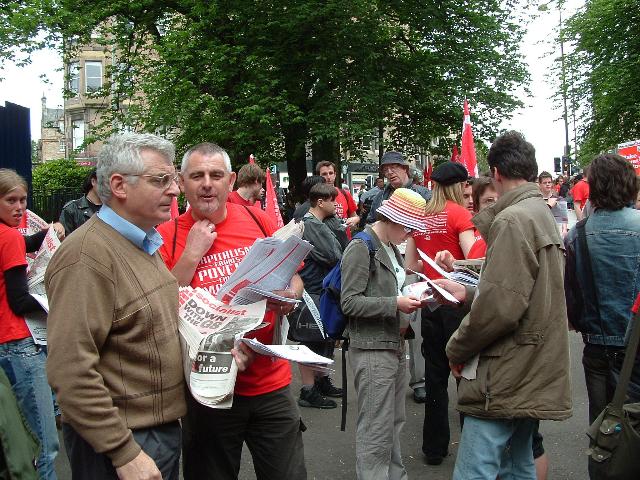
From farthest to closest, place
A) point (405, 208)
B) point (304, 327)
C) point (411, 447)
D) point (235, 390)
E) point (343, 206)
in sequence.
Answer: point (343, 206) → point (304, 327) → point (411, 447) → point (405, 208) → point (235, 390)

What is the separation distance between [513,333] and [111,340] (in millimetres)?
1745

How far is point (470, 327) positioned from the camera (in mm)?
3086

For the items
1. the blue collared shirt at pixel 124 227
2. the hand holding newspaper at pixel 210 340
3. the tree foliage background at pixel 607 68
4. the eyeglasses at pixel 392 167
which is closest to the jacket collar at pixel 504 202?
the hand holding newspaper at pixel 210 340

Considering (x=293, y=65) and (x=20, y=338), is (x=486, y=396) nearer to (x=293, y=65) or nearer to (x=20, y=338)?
(x=20, y=338)

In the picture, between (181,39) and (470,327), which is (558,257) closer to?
(470,327)

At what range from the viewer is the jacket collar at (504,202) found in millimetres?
3168

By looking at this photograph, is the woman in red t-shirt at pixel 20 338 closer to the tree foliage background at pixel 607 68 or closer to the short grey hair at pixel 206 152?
the short grey hair at pixel 206 152

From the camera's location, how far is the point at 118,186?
7.95ft

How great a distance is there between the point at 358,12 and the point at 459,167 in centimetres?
1338

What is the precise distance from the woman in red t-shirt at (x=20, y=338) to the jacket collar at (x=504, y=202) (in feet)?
8.31

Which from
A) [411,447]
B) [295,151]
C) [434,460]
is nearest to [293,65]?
[295,151]

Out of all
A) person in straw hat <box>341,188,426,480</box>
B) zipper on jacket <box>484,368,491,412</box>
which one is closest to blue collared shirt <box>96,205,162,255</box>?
zipper on jacket <box>484,368,491,412</box>

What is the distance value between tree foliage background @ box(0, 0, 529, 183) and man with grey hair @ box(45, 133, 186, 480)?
47.6 feet

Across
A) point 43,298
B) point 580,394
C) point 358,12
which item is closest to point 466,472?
point 43,298
